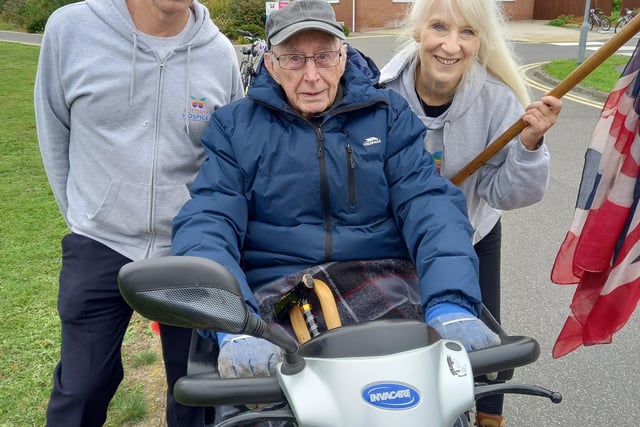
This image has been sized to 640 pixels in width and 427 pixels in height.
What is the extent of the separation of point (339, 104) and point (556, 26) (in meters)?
32.1

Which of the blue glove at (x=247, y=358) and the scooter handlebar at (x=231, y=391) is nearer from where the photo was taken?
the scooter handlebar at (x=231, y=391)

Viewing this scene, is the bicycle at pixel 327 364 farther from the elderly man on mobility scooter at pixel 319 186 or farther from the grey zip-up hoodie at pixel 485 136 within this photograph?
the grey zip-up hoodie at pixel 485 136

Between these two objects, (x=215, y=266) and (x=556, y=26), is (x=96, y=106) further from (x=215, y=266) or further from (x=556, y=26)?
(x=556, y=26)

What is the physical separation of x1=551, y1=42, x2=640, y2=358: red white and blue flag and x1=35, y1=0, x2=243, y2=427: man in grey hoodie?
1.49 metres

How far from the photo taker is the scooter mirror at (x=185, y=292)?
1.14 meters

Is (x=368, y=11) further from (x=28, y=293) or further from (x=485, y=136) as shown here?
(x=485, y=136)

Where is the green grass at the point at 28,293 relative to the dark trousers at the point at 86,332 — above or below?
below

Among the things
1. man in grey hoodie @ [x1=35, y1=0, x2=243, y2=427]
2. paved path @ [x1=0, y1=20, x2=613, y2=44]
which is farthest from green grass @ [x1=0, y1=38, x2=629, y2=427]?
paved path @ [x1=0, y1=20, x2=613, y2=44]

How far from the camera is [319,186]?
2.05 m

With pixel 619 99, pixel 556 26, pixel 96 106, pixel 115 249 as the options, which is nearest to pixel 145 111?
pixel 96 106

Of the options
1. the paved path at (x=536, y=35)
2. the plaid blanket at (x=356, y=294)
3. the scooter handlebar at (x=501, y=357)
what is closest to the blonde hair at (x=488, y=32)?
the plaid blanket at (x=356, y=294)

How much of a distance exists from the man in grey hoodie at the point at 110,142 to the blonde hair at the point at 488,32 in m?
0.82

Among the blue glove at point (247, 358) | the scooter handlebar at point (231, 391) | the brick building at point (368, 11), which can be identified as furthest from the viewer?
the brick building at point (368, 11)

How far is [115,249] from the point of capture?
2.39 m
